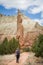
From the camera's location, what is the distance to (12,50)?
34.0 m

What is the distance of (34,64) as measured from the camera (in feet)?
70.4

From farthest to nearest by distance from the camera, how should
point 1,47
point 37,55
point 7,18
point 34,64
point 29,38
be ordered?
point 7,18 → point 29,38 → point 1,47 → point 37,55 → point 34,64

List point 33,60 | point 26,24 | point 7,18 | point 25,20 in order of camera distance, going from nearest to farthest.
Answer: point 33,60
point 26,24
point 25,20
point 7,18

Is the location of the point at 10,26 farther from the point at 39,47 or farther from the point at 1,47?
the point at 39,47

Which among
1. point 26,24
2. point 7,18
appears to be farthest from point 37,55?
point 7,18

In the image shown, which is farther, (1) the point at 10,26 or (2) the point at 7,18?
(2) the point at 7,18

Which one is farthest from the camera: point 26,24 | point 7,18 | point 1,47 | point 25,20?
point 7,18

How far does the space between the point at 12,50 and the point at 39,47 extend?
9.43 metres

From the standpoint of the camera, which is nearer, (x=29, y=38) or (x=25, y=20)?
(x=29, y=38)

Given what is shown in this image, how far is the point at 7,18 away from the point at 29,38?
44977 mm

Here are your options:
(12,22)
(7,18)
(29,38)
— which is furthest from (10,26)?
(29,38)

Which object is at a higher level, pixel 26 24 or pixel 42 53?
pixel 42 53

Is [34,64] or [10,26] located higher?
[34,64]

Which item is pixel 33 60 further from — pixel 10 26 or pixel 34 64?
pixel 10 26
